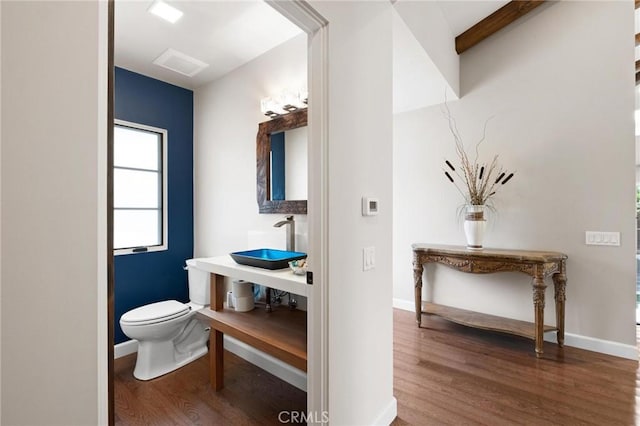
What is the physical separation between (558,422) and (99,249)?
2.42 meters

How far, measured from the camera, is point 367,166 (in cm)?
156

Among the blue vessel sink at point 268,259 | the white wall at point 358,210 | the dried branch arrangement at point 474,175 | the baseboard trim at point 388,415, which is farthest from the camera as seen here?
the dried branch arrangement at point 474,175

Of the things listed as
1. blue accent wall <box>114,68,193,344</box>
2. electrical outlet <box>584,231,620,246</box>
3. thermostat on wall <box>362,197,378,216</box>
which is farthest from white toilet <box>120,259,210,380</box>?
electrical outlet <box>584,231,620,246</box>

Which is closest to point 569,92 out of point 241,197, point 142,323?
point 241,197

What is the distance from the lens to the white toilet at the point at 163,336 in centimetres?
217

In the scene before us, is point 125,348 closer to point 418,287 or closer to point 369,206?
point 369,206

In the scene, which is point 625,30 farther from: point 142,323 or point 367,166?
point 142,323

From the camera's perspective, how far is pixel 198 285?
9.12ft

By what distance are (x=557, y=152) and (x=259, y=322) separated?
3.01 m

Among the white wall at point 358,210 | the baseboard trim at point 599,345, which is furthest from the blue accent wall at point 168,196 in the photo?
the baseboard trim at point 599,345

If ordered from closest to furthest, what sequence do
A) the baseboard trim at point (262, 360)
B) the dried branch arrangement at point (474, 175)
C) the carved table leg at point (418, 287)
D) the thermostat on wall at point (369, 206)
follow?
the thermostat on wall at point (369, 206) < the baseboard trim at point (262, 360) < the dried branch arrangement at point (474, 175) < the carved table leg at point (418, 287)

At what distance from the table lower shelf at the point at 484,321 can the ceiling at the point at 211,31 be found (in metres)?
2.35

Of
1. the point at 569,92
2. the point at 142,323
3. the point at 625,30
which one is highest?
the point at 625,30

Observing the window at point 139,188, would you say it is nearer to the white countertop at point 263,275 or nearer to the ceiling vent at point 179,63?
the ceiling vent at point 179,63
